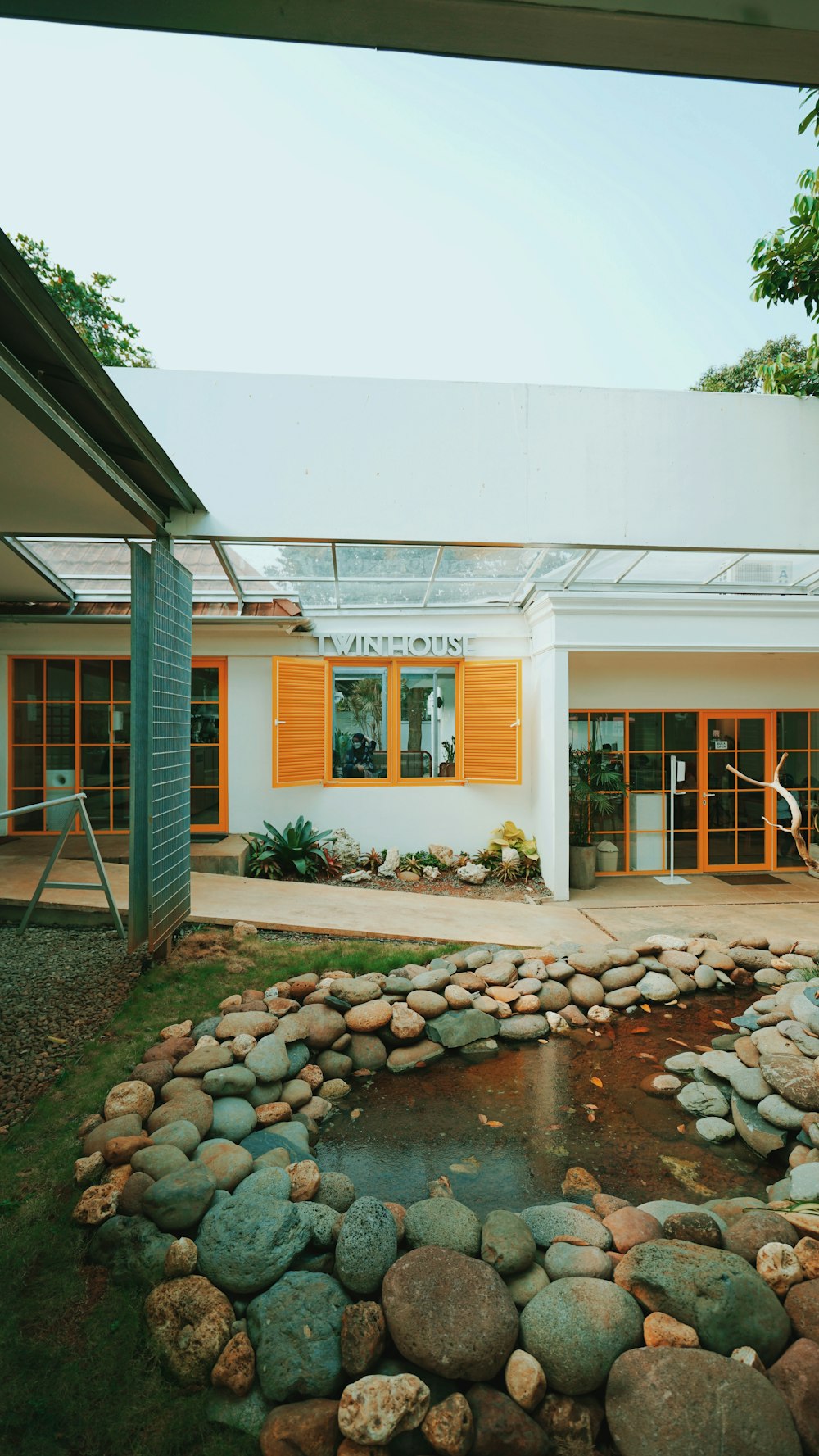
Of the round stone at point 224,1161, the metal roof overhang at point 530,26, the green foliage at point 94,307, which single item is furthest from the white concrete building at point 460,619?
the green foliage at point 94,307

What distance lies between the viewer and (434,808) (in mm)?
8047

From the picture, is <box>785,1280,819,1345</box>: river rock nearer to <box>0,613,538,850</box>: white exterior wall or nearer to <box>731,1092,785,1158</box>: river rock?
<box>731,1092,785,1158</box>: river rock

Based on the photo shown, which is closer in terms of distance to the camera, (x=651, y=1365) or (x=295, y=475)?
(x=651, y=1365)

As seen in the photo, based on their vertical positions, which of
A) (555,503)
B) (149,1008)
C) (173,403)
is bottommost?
(149,1008)

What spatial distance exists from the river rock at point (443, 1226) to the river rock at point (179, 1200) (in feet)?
2.28

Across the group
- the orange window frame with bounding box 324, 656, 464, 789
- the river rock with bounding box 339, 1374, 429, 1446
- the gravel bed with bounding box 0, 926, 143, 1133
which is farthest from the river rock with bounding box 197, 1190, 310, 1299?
the orange window frame with bounding box 324, 656, 464, 789

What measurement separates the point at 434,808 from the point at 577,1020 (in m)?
3.89

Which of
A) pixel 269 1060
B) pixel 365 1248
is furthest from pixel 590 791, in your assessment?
pixel 365 1248

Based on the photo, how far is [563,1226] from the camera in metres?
2.44

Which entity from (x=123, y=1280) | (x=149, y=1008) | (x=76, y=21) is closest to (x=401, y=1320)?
(x=123, y=1280)

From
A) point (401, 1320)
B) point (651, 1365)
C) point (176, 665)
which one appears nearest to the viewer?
point (651, 1365)

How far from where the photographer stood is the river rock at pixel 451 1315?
6.18 feet

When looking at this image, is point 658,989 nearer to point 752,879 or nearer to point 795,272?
point 752,879

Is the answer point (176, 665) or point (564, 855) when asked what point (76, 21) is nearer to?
point (176, 665)
